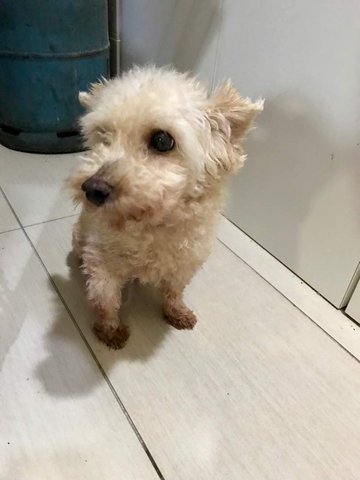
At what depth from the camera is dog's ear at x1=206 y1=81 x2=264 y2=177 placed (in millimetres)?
912

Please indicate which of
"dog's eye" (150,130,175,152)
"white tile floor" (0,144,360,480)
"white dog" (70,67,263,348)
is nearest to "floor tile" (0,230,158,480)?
"white tile floor" (0,144,360,480)

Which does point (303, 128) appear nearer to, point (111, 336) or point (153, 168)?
point (153, 168)

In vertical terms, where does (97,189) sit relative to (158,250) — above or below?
above

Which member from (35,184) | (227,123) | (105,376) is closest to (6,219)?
(35,184)

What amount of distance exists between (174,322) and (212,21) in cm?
92

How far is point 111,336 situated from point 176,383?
0.20 metres

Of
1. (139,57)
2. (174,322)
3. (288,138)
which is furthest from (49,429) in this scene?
(139,57)

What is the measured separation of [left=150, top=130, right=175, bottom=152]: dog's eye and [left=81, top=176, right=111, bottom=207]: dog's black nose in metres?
0.13

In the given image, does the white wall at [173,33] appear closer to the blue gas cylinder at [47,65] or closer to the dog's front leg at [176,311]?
the blue gas cylinder at [47,65]

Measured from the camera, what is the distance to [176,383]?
3.63 feet

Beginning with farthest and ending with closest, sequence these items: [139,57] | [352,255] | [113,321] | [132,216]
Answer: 1. [139,57]
2. [352,255]
3. [113,321]
4. [132,216]

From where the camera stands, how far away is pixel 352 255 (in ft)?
4.12

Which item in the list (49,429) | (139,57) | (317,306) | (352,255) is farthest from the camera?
(139,57)

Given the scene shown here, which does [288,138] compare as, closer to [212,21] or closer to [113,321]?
[212,21]
